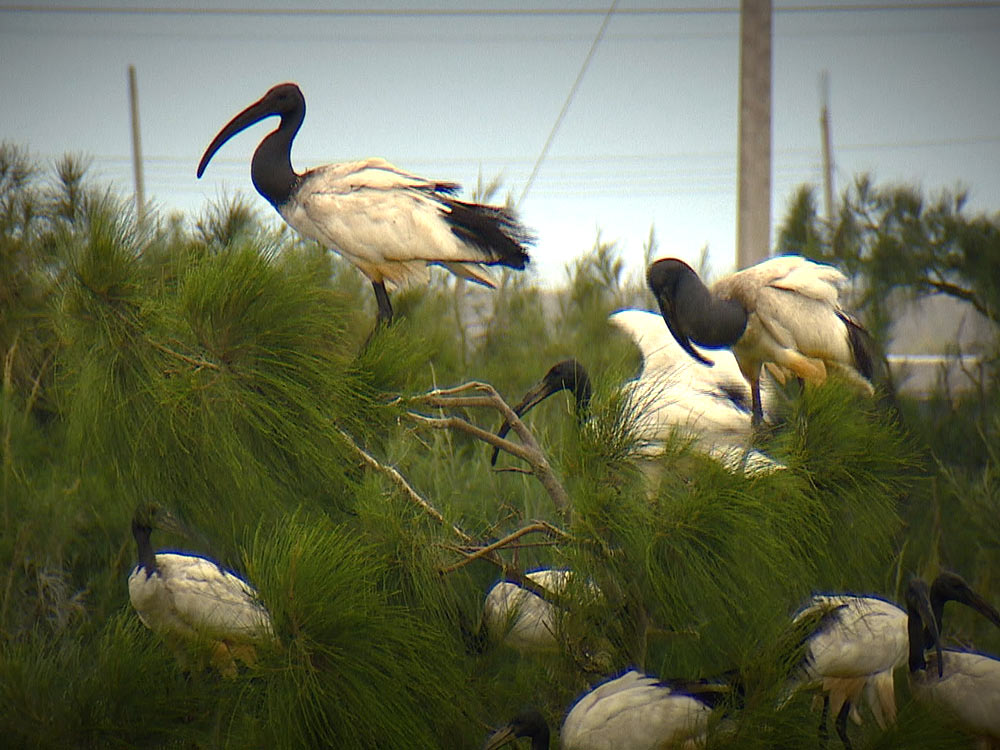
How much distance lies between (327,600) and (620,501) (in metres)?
0.46

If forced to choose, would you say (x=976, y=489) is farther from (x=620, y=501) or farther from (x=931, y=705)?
(x=620, y=501)

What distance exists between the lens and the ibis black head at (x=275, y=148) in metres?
2.73

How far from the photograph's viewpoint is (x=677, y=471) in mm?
1768

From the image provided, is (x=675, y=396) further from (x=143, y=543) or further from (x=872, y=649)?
(x=143, y=543)

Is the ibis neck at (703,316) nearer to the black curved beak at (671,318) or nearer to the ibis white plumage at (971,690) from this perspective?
the black curved beak at (671,318)

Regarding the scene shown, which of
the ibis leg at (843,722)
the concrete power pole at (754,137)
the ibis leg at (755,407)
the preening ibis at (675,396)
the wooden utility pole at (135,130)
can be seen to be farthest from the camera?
the wooden utility pole at (135,130)

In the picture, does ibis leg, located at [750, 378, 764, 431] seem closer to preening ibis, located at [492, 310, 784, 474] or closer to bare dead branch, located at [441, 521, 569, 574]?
preening ibis, located at [492, 310, 784, 474]

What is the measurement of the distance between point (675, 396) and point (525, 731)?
0.69 metres

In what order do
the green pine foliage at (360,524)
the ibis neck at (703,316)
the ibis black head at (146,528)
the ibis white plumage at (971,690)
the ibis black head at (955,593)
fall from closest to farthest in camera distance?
the green pine foliage at (360,524), the ibis neck at (703,316), the ibis white plumage at (971,690), the ibis black head at (955,593), the ibis black head at (146,528)

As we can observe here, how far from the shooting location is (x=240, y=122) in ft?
8.91

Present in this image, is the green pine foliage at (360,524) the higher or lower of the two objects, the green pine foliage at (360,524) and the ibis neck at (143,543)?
the higher

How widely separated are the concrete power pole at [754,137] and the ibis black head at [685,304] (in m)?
2.00

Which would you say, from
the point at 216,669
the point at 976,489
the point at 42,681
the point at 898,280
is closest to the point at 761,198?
the point at 898,280

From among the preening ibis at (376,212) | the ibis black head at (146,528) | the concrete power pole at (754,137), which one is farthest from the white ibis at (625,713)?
the concrete power pole at (754,137)
